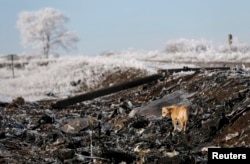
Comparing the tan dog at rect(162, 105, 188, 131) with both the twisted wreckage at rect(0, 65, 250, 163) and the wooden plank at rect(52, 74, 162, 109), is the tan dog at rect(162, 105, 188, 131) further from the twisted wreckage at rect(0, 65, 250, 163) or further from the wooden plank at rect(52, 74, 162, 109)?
the wooden plank at rect(52, 74, 162, 109)

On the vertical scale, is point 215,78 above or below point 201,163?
above

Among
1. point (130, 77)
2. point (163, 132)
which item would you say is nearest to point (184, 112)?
point (163, 132)

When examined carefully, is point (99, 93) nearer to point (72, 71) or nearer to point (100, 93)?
point (100, 93)

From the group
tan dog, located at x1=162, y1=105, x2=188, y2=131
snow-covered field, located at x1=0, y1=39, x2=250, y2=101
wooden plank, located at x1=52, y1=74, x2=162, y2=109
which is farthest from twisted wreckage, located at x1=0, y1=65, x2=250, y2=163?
snow-covered field, located at x1=0, y1=39, x2=250, y2=101

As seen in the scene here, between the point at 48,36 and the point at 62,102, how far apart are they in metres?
55.9

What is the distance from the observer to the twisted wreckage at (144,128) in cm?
1105

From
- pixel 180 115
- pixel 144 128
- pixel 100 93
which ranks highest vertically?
pixel 180 115

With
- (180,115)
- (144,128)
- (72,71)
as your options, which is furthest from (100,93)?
(72,71)

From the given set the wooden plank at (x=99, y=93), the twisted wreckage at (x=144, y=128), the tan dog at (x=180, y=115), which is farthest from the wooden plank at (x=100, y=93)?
the tan dog at (x=180, y=115)

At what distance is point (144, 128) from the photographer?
13.4 m

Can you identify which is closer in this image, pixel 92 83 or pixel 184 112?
pixel 184 112

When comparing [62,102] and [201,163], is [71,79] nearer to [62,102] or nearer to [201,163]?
[62,102]

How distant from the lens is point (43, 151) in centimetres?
1209

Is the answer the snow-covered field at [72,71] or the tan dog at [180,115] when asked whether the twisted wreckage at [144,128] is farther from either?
the snow-covered field at [72,71]
